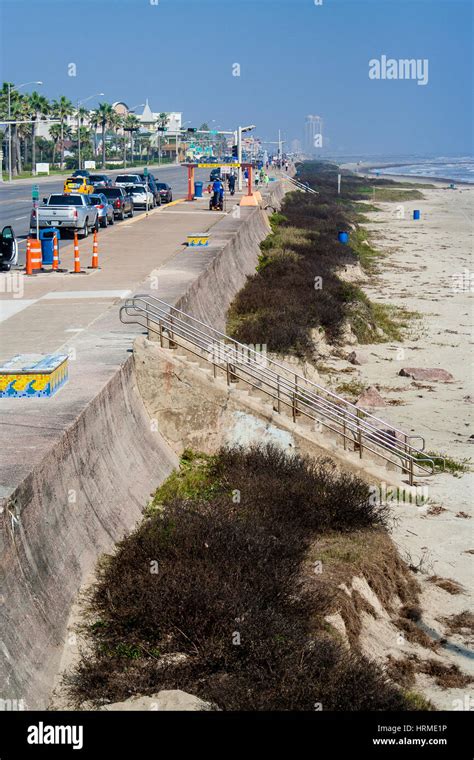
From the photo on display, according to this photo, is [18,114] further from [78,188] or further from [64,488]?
[64,488]

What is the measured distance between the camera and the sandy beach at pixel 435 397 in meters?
13.5

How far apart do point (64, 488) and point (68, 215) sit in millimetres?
26059

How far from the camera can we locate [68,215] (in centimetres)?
3612

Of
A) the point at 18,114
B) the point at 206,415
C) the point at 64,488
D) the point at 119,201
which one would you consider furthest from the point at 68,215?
the point at 18,114

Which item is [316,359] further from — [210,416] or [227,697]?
[227,697]

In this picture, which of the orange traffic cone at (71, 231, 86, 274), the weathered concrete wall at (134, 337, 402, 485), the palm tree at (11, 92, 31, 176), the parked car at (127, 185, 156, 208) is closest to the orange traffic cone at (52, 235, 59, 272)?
the orange traffic cone at (71, 231, 86, 274)

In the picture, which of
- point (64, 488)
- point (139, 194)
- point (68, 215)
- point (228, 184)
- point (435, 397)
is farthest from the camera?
point (228, 184)

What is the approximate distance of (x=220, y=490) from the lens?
14.8 metres

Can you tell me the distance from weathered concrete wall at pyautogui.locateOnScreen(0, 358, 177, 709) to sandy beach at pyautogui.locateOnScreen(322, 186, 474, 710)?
3.54m

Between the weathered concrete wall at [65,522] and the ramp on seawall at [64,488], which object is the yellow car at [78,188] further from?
the weathered concrete wall at [65,522]

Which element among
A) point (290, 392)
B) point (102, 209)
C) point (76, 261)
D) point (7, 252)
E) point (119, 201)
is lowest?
point (290, 392)

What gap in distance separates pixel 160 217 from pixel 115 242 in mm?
12960

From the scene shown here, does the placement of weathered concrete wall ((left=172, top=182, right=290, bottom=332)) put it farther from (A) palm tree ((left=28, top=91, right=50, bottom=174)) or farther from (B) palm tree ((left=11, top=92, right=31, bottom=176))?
(A) palm tree ((left=28, top=91, right=50, bottom=174))
